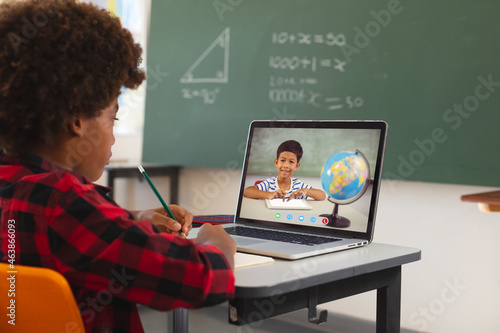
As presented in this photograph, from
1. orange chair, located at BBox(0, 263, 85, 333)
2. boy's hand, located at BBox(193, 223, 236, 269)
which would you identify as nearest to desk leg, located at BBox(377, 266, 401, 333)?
boy's hand, located at BBox(193, 223, 236, 269)

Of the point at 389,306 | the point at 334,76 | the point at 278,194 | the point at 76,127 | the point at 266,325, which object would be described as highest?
the point at 334,76

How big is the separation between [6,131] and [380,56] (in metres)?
2.04

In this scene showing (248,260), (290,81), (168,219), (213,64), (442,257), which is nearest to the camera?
(248,260)

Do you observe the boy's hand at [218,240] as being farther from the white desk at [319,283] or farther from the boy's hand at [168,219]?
the boy's hand at [168,219]

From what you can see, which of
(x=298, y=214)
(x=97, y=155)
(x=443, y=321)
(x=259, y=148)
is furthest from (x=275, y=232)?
(x=443, y=321)

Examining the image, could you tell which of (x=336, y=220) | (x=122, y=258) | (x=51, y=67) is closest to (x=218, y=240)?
(x=122, y=258)

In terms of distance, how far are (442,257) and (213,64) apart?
1.57 metres

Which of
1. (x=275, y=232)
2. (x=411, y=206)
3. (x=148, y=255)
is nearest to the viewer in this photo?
(x=148, y=255)

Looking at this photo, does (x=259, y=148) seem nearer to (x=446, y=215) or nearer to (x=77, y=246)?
(x=77, y=246)

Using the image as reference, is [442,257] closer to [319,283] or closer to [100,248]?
[319,283]

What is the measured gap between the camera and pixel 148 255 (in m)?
0.88

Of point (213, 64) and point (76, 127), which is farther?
point (213, 64)

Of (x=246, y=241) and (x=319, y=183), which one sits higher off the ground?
(x=319, y=183)

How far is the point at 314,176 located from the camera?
1562mm
